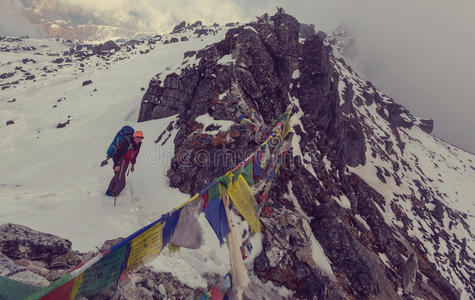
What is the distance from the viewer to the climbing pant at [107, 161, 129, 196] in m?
10.1

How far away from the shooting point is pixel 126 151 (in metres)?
9.66

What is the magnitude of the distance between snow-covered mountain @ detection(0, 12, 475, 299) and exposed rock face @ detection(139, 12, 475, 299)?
11 centimetres

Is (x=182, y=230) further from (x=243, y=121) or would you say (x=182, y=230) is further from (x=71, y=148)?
(x=71, y=148)

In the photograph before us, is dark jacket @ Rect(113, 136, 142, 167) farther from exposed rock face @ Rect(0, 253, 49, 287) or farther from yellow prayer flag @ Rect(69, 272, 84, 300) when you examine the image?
yellow prayer flag @ Rect(69, 272, 84, 300)

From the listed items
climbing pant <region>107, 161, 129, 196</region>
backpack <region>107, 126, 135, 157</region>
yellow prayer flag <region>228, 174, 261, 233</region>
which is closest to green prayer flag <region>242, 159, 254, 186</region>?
yellow prayer flag <region>228, 174, 261, 233</region>

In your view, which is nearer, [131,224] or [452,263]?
[131,224]

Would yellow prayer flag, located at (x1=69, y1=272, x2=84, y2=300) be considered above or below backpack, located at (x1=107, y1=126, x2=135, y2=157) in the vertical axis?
below

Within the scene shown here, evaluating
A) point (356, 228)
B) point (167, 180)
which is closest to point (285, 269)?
point (167, 180)

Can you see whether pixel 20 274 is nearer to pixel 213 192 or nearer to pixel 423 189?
pixel 213 192

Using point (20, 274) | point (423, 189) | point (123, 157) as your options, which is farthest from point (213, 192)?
point (423, 189)

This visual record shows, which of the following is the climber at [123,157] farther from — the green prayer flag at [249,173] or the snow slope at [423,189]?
the snow slope at [423,189]

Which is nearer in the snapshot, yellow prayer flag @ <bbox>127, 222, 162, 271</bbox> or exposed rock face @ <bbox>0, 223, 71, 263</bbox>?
yellow prayer flag @ <bbox>127, 222, 162, 271</bbox>

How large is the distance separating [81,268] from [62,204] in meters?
8.52

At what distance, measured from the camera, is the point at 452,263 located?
2867cm
